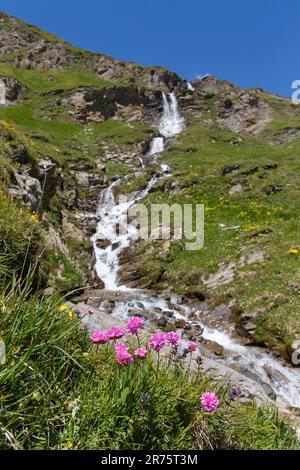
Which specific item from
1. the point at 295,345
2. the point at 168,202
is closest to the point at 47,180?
the point at 295,345

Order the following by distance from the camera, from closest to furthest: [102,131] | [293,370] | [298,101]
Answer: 1. [293,370]
2. [102,131]
3. [298,101]

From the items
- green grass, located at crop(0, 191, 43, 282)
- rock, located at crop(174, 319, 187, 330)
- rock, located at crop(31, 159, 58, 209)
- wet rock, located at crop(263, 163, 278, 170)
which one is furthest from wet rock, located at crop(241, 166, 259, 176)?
green grass, located at crop(0, 191, 43, 282)

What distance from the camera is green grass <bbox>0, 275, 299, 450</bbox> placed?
122 inches

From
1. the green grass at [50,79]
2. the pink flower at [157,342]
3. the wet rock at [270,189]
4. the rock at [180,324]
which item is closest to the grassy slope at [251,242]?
the wet rock at [270,189]

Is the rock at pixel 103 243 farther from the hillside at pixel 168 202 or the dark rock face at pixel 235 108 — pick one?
the dark rock face at pixel 235 108

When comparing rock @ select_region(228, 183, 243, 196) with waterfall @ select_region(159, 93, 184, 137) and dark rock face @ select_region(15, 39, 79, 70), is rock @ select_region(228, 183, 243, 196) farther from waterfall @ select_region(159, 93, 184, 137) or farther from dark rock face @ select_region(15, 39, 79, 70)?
dark rock face @ select_region(15, 39, 79, 70)

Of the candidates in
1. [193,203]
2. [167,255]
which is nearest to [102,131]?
[193,203]

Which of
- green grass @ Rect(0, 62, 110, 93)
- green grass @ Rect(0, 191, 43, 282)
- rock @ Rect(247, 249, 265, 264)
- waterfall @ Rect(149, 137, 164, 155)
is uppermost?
green grass @ Rect(0, 62, 110, 93)

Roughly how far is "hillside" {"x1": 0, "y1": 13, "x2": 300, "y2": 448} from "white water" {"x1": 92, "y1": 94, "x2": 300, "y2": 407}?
103mm

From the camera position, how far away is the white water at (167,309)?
12.0 meters

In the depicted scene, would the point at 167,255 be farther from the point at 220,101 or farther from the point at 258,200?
the point at 220,101

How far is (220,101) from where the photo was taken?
88.8 metres

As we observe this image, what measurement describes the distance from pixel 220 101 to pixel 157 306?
8135 centimetres
